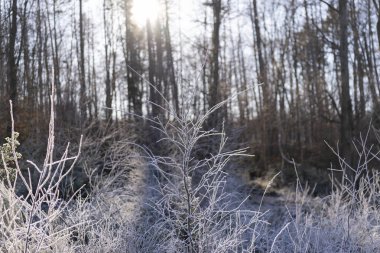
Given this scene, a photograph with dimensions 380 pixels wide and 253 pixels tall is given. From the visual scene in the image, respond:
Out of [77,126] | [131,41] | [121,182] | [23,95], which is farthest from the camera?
[131,41]

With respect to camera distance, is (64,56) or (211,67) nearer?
(211,67)

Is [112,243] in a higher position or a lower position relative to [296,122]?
lower

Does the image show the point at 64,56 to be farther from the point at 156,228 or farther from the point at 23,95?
the point at 156,228

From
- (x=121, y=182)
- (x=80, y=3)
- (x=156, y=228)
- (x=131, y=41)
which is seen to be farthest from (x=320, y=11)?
(x=156, y=228)

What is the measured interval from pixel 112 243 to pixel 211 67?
53.5ft

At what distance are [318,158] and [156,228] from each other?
16.5 m

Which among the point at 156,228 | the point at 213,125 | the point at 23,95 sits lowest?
the point at 156,228

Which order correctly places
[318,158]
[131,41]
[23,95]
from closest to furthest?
[23,95] → [318,158] → [131,41]

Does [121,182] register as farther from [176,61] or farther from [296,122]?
[176,61]

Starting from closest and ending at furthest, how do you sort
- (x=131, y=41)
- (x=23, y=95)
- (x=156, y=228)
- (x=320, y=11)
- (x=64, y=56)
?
1. (x=156, y=228)
2. (x=23, y=95)
3. (x=131, y=41)
4. (x=64, y=56)
5. (x=320, y=11)

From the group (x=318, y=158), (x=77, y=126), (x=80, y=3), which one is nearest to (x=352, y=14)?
(x=318, y=158)

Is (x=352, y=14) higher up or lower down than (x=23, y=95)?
higher up

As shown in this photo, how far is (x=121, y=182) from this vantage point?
34.1 feet

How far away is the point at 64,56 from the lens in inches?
1170
